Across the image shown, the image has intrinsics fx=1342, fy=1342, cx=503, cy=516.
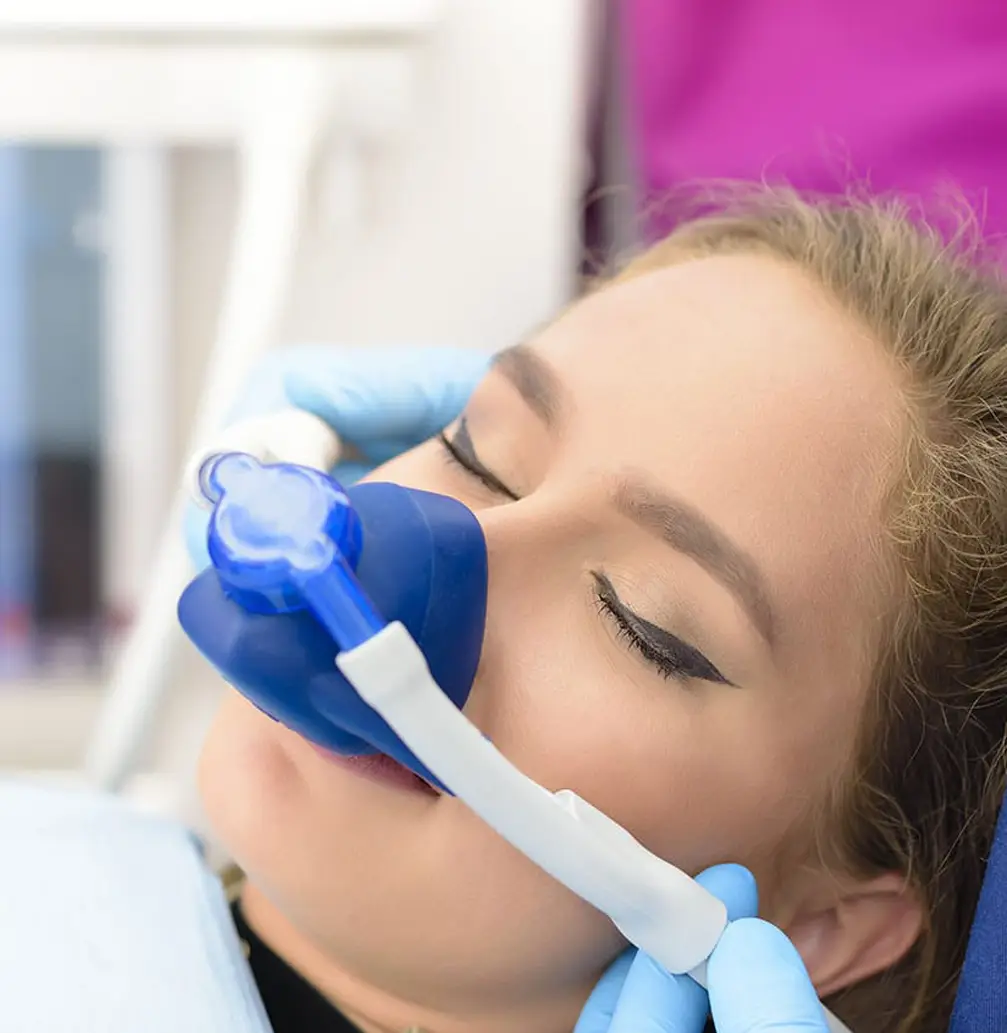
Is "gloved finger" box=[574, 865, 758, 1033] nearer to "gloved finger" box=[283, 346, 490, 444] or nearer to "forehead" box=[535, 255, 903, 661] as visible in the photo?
"forehead" box=[535, 255, 903, 661]

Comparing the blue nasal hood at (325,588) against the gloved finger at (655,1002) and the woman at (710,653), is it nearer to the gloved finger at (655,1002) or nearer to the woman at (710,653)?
the woman at (710,653)

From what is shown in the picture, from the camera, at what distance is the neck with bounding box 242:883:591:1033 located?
82 cm

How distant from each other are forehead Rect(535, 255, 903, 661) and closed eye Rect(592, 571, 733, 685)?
0.06 m

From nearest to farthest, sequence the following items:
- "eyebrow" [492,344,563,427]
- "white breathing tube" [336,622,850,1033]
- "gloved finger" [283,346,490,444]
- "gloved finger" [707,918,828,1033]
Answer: "white breathing tube" [336,622,850,1033], "gloved finger" [707,918,828,1033], "eyebrow" [492,344,563,427], "gloved finger" [283,346,490,444]

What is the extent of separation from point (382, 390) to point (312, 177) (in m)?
0.29

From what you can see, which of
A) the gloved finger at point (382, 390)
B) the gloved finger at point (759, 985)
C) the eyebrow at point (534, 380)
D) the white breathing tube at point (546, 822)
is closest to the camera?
the white breathing tube at point (546, 822)

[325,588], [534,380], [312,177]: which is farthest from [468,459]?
[312,177]

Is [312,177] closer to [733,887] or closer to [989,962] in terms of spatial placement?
[733,887]

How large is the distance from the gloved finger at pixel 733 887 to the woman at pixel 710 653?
0.02 m

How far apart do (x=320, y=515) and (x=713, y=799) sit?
1.03 ft

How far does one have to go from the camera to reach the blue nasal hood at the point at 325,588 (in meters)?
0.61

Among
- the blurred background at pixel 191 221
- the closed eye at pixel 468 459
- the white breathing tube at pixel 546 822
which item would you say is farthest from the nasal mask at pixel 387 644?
the blurred background at pixel 191 221

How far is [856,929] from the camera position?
879mm

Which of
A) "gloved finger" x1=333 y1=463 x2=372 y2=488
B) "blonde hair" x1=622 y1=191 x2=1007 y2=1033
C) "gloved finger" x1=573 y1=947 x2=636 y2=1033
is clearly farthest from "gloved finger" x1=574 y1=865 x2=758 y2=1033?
"gloved finger" x1=333 y1=463 x2=372 y2=488
